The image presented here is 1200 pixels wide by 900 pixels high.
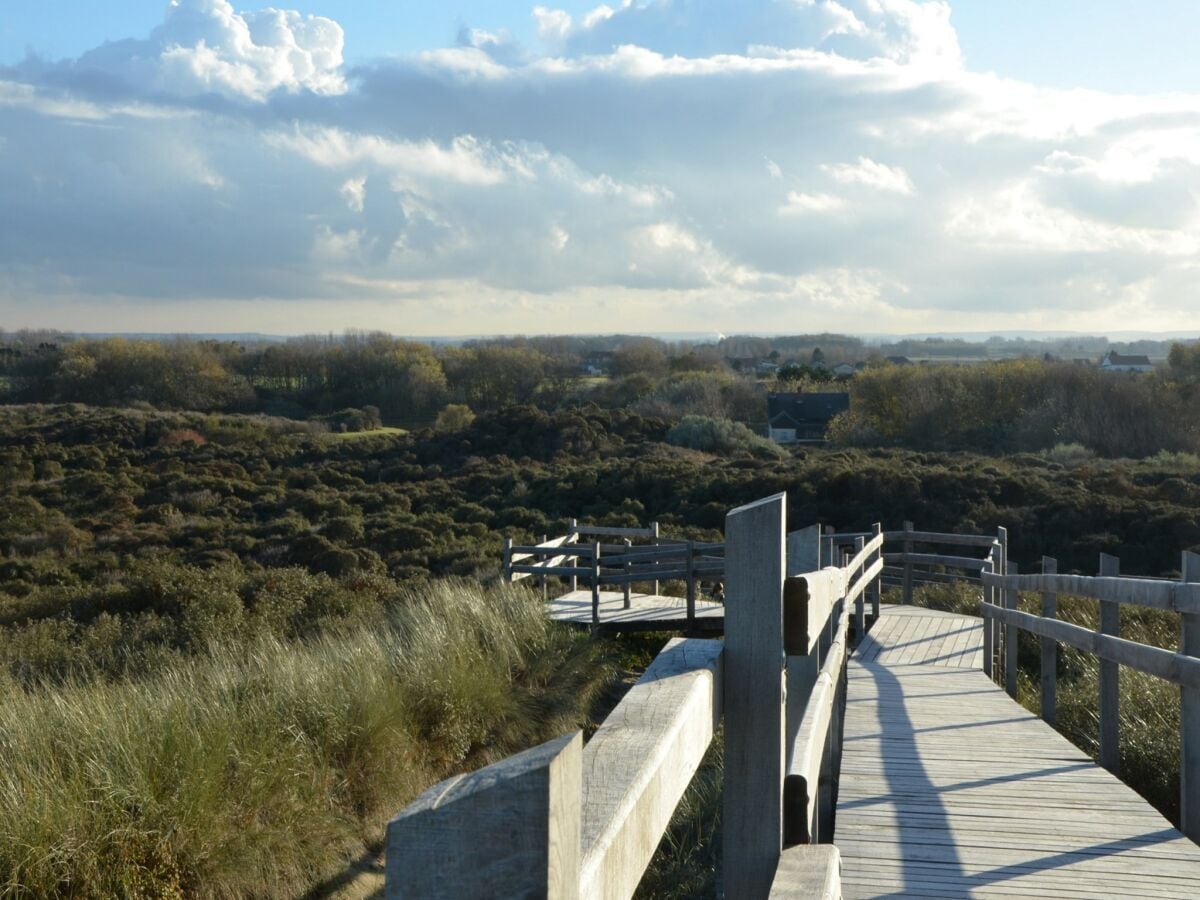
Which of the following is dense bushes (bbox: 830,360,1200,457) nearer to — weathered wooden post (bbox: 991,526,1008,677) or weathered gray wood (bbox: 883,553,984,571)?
weathered gray wood (bbox: 883,553,984,571)

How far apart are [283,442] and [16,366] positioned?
165ft

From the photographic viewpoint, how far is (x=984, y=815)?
4957 mm

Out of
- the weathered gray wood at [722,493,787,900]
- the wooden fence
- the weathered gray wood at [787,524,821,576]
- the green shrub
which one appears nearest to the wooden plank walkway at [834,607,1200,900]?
A: the weathered gray wood at [787,524,821,576]

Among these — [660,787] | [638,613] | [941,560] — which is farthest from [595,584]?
[660,787]

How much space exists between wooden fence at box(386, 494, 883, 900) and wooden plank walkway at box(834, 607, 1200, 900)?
1.58 m

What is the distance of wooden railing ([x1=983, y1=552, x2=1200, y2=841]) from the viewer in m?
4.57

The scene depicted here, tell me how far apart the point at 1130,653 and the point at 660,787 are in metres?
4.21

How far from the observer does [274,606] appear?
46.4 feet

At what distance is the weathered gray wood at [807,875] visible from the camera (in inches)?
81.4

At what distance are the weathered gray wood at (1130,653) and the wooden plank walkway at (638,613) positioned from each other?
6563mm

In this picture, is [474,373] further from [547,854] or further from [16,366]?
[547,854]

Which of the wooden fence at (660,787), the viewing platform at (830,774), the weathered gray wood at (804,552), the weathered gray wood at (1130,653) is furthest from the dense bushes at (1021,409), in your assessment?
the wooden fence at (660,787)

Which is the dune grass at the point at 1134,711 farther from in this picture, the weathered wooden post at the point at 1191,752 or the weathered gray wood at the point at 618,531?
the weathered gray wood at the point at 618,531

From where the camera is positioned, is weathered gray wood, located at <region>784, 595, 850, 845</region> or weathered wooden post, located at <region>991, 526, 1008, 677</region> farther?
weathered wooden post, located at <region>991, 526, 1008, 677</region>
